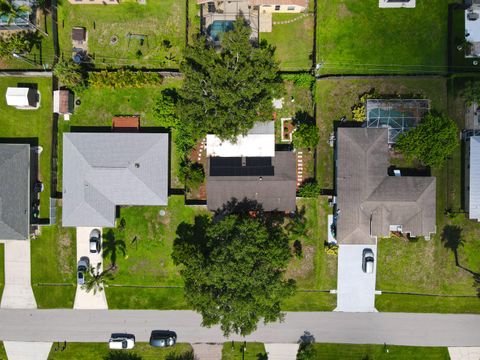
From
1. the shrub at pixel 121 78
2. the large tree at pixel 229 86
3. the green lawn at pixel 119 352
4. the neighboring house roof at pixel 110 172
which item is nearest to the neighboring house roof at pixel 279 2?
the large tree at pixel 229 86

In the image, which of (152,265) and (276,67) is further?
(152,265)

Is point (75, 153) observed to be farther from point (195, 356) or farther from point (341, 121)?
point (341, 121)

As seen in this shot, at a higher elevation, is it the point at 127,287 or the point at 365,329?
the point at 127,287

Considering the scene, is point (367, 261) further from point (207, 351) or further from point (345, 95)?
point (207, 351)

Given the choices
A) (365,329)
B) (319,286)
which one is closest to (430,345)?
(365,329)

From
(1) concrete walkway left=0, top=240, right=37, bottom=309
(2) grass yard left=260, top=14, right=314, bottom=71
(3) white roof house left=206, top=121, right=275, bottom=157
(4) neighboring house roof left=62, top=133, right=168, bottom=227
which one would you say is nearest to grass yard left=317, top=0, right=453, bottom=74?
(2) grass yard left=260, top=14, right=314, bottom=71

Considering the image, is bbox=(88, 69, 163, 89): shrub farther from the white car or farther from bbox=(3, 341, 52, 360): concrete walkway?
bbox=(3, 341, 52, 360): concrete walkway
